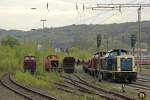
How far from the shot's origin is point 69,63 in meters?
64.9

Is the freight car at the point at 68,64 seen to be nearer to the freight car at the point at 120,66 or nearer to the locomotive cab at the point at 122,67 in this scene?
the freight car at the point at 120,66

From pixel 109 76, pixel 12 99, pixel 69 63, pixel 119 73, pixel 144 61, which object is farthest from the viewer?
pixel 144 61

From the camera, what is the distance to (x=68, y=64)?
65.1 m

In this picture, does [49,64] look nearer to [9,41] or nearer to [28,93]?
[28,93]

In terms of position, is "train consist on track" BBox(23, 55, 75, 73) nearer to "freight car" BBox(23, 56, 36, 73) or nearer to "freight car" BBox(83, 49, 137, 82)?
"freight car" BBox(23, 56, 36, 73)

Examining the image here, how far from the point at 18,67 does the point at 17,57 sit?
314 inches

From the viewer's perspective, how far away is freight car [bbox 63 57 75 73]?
64938 mm

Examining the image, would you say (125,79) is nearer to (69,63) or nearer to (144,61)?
(69,63)

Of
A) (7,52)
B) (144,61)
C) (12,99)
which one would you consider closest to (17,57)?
(7,52)

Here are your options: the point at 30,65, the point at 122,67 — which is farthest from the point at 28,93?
the point at 30,65

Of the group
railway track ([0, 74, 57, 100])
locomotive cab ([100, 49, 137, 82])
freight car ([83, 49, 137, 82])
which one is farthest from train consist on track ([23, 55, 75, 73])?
railway track ([0, 74, 57, 100])

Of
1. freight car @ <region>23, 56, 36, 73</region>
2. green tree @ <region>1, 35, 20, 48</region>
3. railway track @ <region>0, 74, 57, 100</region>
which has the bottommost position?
railway track @ <region>0, 74, 57, 100</region>

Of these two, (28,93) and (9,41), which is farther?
(9,41)

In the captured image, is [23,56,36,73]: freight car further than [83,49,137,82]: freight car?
Yes
